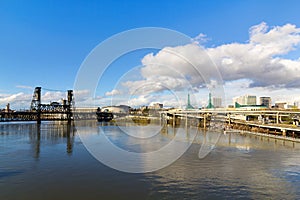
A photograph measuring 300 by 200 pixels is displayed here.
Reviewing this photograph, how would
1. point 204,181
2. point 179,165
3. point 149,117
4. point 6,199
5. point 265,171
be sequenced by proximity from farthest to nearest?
1. point 149,117
2. point 179,165
3. point 265,171
4. point 204,181
5. point 6,199

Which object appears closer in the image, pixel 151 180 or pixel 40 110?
pixel 151 180

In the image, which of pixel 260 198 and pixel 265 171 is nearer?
pixel 260 198

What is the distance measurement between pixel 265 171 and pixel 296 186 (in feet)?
9.17

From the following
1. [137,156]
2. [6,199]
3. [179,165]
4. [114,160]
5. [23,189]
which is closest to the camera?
[6,199]

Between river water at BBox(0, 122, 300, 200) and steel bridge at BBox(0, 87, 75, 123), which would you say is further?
steel bridge at BBox(0, 87, 75, 123)

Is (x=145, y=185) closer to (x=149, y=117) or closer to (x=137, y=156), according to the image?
(x=137, y=156)

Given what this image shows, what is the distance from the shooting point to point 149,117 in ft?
286

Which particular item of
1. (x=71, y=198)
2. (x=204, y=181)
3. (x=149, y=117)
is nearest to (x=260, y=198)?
(x=204, y=181)

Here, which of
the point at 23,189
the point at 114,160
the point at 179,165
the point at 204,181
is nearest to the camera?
the point at 23,189

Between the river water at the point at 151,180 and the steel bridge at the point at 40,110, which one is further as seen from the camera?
the steel bridge at the point at 40,110

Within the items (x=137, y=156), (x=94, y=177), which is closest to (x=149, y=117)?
(x=137, y=156)

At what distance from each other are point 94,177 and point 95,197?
282 centimetres

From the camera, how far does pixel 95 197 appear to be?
29.6ft

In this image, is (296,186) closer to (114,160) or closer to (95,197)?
(95,197)
